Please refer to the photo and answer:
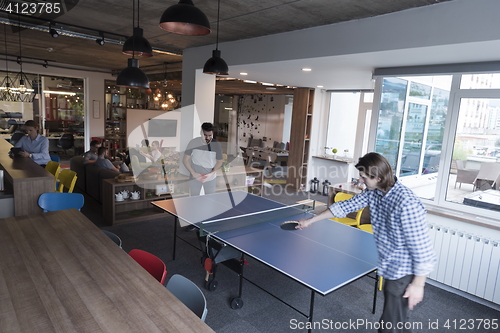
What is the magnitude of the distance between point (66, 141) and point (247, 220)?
9.58 meters

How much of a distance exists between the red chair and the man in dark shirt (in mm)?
2621

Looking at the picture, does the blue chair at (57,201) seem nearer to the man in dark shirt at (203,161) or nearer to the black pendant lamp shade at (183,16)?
the man in dark shirt at (203,161)

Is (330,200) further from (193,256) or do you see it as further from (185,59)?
(185,59)

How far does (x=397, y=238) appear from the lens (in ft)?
7.36

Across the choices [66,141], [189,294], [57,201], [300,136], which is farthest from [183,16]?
[66,141]

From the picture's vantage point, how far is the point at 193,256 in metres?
4.43

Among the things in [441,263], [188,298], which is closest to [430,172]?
[441,263]

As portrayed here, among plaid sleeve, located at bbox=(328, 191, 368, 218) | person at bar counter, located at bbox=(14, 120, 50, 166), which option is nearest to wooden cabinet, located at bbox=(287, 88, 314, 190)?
person at bar counter, located at bbox=(14, 120, 50, 166)

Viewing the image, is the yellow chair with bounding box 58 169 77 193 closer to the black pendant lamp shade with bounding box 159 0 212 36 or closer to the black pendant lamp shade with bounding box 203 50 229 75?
the black pendant lamp shade with bounding box 203 50 229 75

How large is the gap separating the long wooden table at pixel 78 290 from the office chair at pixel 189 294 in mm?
119

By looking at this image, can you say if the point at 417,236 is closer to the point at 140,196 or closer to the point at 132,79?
the point at 132,79

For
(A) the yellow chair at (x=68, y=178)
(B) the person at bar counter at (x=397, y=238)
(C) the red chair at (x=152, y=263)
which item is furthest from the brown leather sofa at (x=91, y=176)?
(B) the person at bar counter at (x=397, y=238)

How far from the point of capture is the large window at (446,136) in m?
3.98

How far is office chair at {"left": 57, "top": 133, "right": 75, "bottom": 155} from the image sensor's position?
424 inches
